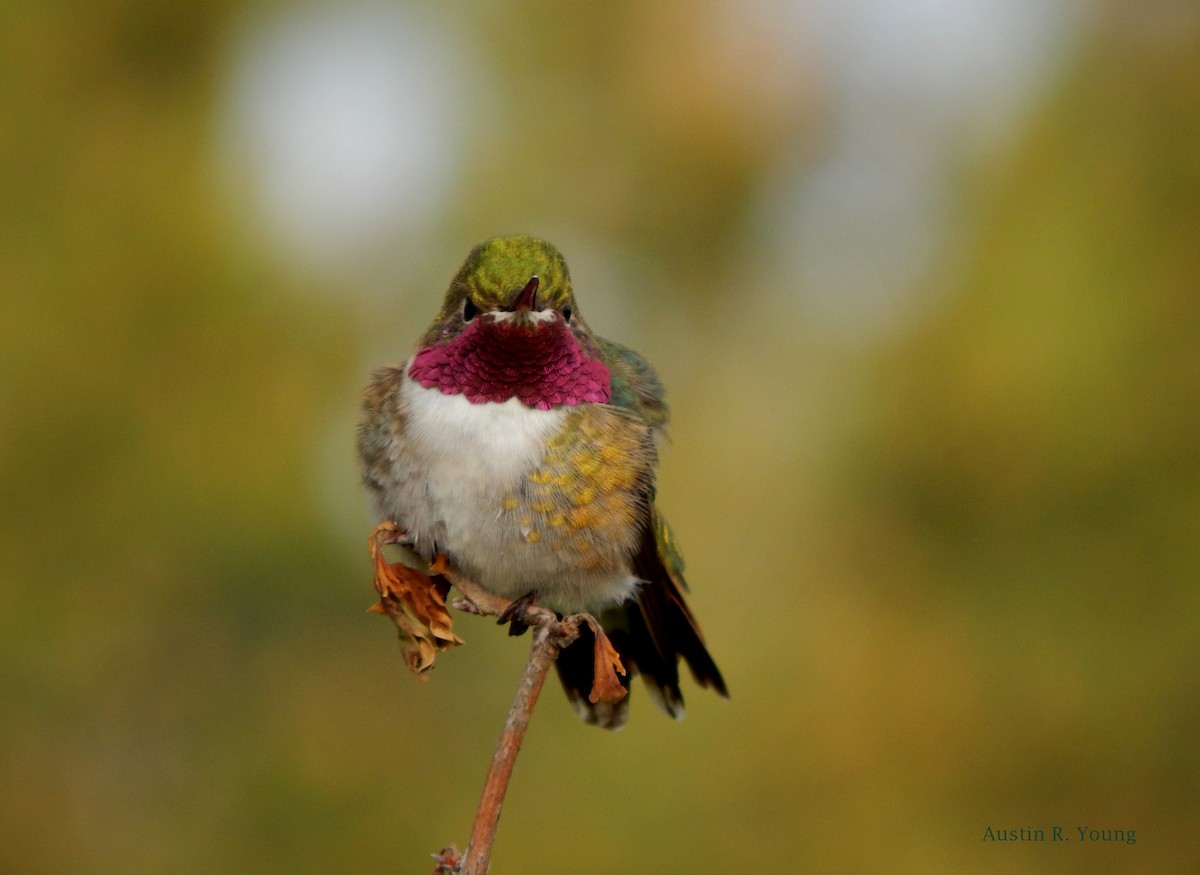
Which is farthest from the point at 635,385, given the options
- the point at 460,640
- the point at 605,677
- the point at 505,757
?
the point at 505,757

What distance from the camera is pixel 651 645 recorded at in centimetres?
369

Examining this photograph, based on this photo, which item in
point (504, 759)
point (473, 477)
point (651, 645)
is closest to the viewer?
point (504, 759)

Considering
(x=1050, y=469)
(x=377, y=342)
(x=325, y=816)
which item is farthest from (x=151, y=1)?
(x=1050, y=469)

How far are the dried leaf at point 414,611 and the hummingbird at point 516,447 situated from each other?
1.43 ft

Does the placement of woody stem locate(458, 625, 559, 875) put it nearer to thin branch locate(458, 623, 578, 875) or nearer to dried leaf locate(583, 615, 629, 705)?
thin branch locate(458, 623, 578, 875)

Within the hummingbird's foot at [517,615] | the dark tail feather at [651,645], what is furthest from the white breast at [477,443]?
the dark tail feather at [651,645]

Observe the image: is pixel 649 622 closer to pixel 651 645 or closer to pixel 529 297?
pixel 651 645

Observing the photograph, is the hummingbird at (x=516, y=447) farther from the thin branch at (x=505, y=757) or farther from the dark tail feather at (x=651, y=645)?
the thin branch at (x=505, y=757)

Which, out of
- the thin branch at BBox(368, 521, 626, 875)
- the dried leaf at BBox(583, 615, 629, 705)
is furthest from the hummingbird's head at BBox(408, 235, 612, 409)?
the dried leaf at BBox(583, 615, 629, 705)

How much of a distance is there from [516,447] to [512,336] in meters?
0.30

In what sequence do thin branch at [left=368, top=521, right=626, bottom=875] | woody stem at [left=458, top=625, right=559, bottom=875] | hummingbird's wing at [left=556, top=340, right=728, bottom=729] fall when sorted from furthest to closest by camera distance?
hummingbird's wing at [left=556, top=340, right=728, bottom=729] → thin branch at [left=368, top=521, right=626, bottom=875] → woody stem at [left=458, top=625, right=559, bottom=875]

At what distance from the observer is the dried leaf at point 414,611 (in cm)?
250

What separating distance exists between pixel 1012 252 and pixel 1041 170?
946 millimetres

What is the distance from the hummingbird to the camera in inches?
116
